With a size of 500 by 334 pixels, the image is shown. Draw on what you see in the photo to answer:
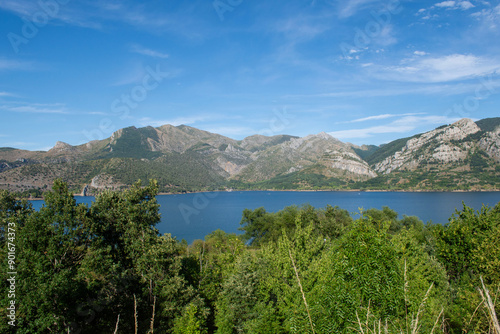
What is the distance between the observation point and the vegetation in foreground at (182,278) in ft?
42.0

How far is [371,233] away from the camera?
1366 centimetres

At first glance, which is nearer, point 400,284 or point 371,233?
point 400,284

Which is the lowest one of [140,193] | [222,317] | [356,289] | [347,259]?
[222,317]

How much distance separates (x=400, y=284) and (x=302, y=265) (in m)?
7.74

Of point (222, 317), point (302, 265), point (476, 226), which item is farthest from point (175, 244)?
point (476, 226)

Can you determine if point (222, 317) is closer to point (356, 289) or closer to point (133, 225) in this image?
point (133, 225)

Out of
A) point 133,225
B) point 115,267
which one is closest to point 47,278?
point 115,267

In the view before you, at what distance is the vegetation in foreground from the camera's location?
12.8 metres

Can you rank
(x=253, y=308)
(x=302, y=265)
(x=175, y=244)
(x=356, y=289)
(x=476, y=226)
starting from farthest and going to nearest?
1. (x=476, y=226)
2. (x=175, y=244)
3. (x=253, y=308)
4. (x=302, y=265)
5. (x=356, y=289)

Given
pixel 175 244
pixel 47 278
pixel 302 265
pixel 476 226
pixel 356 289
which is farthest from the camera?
pixel 476 226

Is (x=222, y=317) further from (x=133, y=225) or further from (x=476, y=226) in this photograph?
(x=476, y=226)

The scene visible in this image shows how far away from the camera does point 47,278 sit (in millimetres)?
15828

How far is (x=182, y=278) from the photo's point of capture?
21.6 metres

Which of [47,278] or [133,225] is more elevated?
[133,225]
